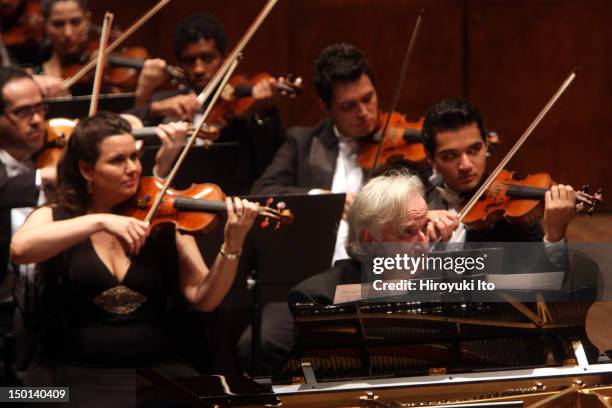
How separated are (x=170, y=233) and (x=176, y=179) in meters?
0.42

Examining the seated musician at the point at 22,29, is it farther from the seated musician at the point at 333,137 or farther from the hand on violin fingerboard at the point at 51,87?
the seated musician at the point at 333,137

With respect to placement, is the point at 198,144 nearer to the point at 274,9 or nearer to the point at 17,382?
the point at 17,382

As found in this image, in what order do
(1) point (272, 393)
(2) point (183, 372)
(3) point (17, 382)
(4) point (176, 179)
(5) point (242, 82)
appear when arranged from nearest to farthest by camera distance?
(1) point (272, 393) → (2) point (183, 372) → (3) point (17, 382) → (4) point (176, 179) → (5) point (242, 82)

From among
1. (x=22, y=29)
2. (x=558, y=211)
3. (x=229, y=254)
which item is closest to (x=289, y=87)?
(x=229, y=254)

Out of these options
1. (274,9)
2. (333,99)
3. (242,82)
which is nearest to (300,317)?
(333,99)

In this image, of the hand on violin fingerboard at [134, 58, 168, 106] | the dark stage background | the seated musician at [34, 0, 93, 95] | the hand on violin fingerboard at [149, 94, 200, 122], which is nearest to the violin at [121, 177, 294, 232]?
the hand on violin fingerboard at [149, 94, 200, 122]

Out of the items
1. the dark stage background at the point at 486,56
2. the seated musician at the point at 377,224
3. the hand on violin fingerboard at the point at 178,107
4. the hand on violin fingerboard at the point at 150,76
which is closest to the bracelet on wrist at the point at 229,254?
the seated musician at the point at 377,224

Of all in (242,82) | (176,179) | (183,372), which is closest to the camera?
(183,372)

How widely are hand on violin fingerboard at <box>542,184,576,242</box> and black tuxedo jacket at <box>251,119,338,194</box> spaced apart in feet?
2.28

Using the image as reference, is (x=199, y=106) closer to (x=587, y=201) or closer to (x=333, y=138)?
(x=333, y=138)

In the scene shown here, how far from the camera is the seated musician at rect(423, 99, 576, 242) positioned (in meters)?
2.29

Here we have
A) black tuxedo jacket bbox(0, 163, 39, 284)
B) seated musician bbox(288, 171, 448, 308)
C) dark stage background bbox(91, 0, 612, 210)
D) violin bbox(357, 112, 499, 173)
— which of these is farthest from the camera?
dark stage background bbox(91, 0, 612, 210)

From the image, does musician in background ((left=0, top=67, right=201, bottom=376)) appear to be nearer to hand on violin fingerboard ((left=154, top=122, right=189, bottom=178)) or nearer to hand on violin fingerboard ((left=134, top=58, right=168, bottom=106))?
hand on violin fingerboard ((left=154, top=122, right=189, bottom=178))

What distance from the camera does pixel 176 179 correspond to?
2646 mm
